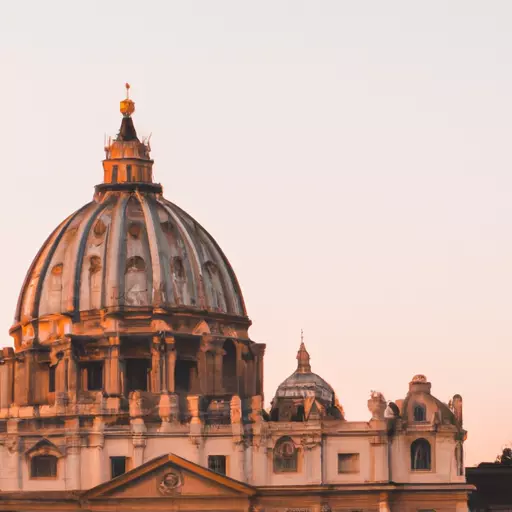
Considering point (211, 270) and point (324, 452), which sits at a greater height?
point (211, 270)

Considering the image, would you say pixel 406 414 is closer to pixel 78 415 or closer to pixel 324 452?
pixel 324 452

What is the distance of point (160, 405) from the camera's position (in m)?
163

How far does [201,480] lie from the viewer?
522 ft

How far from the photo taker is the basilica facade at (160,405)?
522 ft

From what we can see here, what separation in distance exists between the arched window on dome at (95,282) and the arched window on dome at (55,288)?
81.7 inches

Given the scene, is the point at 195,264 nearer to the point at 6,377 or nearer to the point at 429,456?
the point at 6,377

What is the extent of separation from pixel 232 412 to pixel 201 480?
190 inches

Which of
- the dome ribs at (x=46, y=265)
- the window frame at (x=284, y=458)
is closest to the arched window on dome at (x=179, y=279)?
the dome ribs at (x=46, y=265)

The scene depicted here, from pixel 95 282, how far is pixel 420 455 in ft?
82.4

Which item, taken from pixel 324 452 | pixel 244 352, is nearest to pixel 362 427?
pixel 324 452

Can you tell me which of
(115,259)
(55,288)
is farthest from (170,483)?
(55,288)

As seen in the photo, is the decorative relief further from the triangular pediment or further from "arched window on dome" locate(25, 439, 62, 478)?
"arched window on dome" locate(25, 439, 62, 478)

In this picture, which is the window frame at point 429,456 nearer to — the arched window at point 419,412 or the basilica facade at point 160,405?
the basilica facade at point 160,405

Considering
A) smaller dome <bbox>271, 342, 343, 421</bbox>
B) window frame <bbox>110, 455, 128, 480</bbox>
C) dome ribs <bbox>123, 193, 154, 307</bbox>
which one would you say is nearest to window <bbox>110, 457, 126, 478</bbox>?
window frame <bbox>110, 455, 128, 480</bbox>
